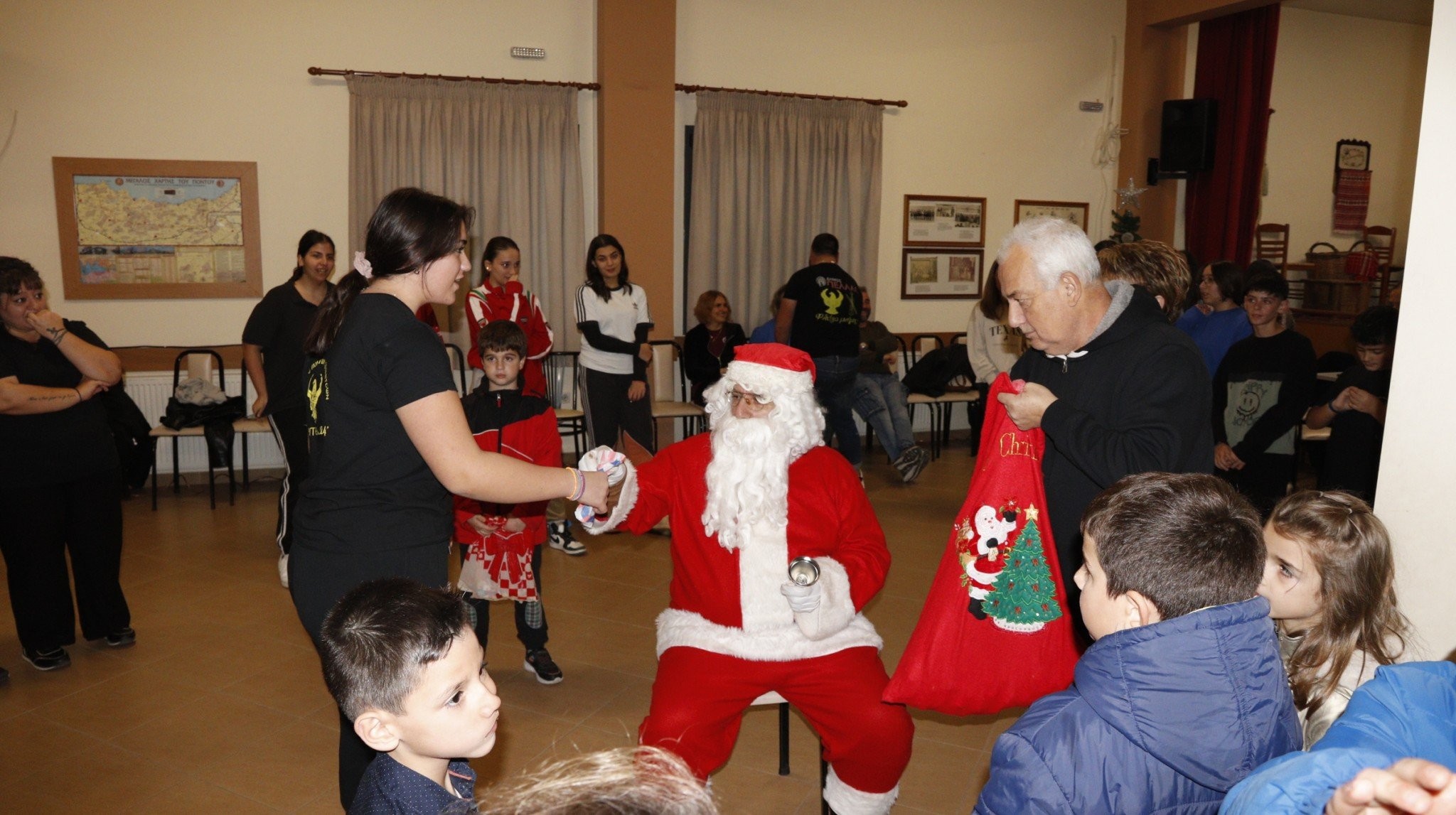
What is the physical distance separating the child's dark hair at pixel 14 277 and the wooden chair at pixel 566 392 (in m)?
3.85

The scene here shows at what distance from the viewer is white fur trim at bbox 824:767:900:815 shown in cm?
249

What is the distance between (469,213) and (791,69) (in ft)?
21.0

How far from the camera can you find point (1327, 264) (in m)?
9.11

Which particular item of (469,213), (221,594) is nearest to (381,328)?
(469,213)

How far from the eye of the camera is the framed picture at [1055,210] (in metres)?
8.94

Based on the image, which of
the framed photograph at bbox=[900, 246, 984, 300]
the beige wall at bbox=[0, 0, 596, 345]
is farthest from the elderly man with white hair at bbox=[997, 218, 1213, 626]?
the framed photograph at bbox=[900, 246, 984, 300]

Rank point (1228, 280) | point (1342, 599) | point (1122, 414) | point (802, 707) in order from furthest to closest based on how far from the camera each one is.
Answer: point (1228, 280), point (802, 707), point (1122, 414), point (1342, 599)

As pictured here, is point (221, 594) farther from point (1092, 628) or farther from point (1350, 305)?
point (1350, 305)

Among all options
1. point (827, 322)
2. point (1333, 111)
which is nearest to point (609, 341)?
point (827, 322)

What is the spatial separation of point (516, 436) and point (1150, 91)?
300 inches

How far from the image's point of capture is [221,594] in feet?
15.2

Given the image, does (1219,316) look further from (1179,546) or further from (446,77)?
(446,77)

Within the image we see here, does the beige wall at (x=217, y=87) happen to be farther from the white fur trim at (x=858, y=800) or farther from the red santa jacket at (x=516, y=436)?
the white fur trim at (x=858, y=800)

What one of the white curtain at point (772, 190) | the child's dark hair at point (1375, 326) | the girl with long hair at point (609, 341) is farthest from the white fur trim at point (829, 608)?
the white curtain at point (772, 190)
